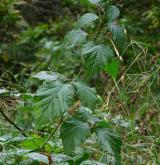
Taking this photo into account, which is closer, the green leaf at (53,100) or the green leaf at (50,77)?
the green leaf at (53,100)

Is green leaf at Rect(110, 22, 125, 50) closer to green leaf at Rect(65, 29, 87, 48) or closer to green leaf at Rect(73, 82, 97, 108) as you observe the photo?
A: green leaf at Rect(65, 29, 87, 48)

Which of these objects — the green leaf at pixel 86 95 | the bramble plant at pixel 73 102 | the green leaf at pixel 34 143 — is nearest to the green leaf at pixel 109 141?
the bramble plant at pixel 73 102

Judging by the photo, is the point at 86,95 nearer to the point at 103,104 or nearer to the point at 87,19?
the point at 87,19

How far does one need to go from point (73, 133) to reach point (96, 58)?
247 millimetres

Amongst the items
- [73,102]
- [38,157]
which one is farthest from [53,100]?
[38,157]

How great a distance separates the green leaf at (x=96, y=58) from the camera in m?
1.68

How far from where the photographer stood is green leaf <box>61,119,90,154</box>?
161cm

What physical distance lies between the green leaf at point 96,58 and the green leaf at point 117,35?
40 millimetres

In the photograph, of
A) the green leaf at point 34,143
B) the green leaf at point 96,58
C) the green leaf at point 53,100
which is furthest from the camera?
the green leaf at point 34,143

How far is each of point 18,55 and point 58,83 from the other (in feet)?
16.7

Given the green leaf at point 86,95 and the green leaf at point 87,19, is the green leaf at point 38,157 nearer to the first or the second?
the green leaf at point 86,95

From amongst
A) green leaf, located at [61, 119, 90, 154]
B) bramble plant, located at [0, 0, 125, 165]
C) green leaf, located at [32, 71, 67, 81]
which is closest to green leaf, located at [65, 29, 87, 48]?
bramble plant, located at [0, 0, 125, 165]

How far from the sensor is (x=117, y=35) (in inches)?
68.6

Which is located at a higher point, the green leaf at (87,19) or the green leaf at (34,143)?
the green leaf at (87,19)
